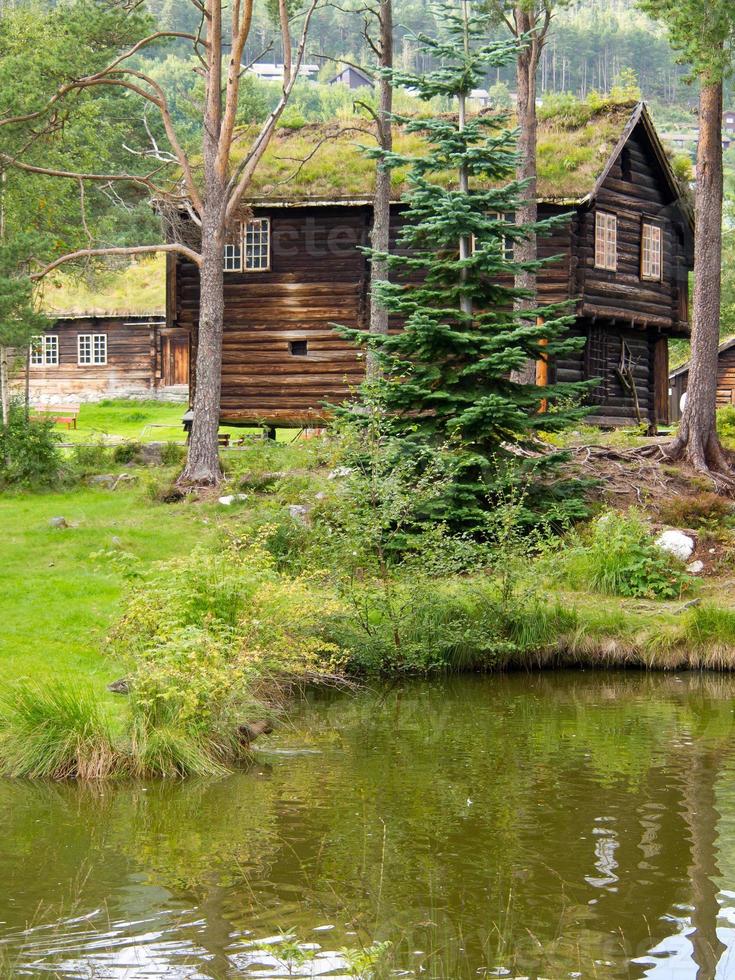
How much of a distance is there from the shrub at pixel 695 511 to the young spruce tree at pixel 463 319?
6.11ft

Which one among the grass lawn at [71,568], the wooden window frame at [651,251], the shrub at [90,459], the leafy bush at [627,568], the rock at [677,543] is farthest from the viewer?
the wooden window frame at [651,251]

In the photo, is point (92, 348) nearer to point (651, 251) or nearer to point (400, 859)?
point (651, 251)

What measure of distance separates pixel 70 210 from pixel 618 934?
99.7 ft

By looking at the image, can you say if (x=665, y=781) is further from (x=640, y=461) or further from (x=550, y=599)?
(x=640, y=461)

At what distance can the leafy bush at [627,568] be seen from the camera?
1638 cm

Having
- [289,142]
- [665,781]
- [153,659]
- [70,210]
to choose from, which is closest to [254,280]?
[289,142]

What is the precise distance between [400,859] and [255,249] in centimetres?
2211

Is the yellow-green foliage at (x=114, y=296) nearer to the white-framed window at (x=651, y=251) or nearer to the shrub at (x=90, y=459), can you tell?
the shrub at (x=90, y=459)

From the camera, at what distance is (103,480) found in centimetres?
2289

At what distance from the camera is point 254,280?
28.4 meters

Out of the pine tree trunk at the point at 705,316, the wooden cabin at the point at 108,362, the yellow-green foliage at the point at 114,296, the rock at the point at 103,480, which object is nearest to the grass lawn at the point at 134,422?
the wooden cabin at the point at 108,362

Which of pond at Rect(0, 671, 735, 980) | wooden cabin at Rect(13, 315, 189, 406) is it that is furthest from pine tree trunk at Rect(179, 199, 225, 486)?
wooden cabin at Rect(13, 315, 189, 406)

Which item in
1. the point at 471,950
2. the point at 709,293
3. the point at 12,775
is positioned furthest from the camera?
the point at 709,293

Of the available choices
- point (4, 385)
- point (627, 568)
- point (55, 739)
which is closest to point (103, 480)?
point (4, 385)
